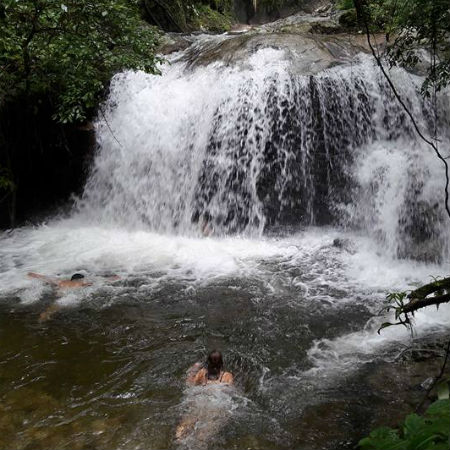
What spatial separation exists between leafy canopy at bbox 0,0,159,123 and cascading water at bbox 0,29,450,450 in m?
2.22

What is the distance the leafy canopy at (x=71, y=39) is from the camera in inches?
233

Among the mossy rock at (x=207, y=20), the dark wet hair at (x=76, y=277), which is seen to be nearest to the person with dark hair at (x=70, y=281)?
the dark wet hair at (x=76, y=277)

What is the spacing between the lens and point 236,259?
295 inches

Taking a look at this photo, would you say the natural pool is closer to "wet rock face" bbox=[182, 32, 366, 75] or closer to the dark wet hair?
the dark wet hair

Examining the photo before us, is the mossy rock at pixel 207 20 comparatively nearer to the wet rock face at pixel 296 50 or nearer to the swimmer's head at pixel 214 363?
the wet rock face at pixel 296 50

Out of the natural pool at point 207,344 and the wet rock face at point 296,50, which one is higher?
the wet rock face at point 296,50

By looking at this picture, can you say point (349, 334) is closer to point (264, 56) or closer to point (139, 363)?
point (139, 363)

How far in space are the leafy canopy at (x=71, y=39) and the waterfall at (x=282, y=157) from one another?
173 cm

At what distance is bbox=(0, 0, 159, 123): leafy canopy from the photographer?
5926mm

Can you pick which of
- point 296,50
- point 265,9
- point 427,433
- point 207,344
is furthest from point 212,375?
point 265,9

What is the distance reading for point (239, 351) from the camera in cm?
499

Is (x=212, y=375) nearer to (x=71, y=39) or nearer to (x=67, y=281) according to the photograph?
(x=67, y=281)

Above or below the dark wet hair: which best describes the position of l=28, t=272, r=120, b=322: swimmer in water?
below

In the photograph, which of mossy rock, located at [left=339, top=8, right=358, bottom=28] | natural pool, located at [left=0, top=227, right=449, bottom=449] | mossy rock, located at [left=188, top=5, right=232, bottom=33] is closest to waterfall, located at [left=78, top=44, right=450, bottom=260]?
natural pool, located at [left=0, top=227, right=449, bottom=449]
